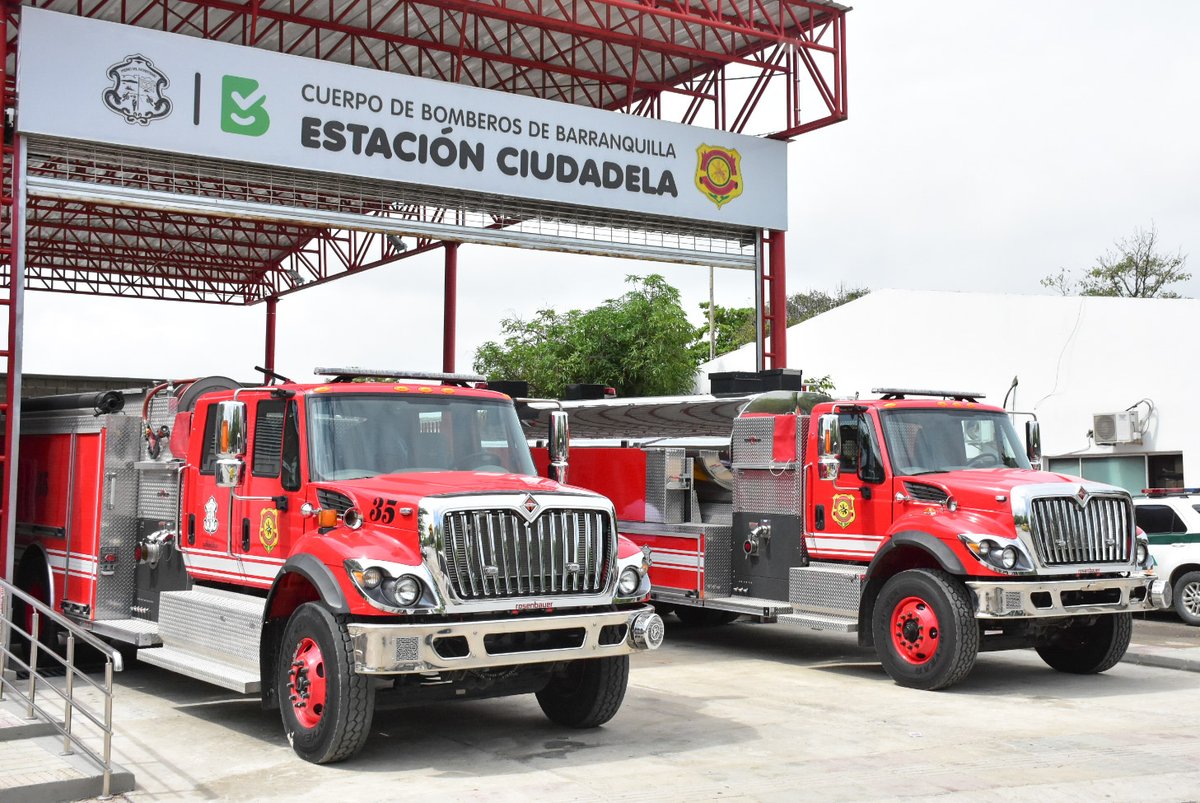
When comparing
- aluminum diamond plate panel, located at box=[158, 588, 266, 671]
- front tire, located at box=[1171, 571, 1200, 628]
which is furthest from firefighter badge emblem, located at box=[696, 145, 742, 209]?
aluminum diamond plate panel, located at box=[158, 588, 266, 671]

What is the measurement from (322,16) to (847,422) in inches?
540

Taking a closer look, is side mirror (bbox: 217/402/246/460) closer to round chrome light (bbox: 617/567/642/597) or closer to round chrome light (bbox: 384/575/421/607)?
round chrome light (bbox: 384/575/421/607)

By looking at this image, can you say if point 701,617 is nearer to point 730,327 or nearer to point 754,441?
point 754,441

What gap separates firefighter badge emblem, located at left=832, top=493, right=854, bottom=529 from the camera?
1257 centimetres

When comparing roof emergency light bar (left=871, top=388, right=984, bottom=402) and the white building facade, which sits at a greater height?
the white building facade

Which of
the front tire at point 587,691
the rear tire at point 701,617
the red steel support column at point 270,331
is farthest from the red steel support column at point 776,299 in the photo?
the red steel support column at point 270,331

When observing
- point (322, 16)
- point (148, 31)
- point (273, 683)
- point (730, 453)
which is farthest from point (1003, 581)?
point (322, 16)

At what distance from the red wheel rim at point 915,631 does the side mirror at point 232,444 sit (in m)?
6.04

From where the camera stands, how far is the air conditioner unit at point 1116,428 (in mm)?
24547

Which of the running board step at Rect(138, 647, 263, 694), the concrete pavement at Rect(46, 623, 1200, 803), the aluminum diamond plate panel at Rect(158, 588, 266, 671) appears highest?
the aluminum diamond plate panel at Rect(158, 588, 266, 671)

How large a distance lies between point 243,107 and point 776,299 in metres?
8.80

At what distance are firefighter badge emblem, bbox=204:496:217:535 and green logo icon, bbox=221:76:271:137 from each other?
23.9 feet

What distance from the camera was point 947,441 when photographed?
1252 cm

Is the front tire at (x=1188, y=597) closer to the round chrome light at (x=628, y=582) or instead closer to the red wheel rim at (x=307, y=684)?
the round chrome light at (x=628, y=582)
